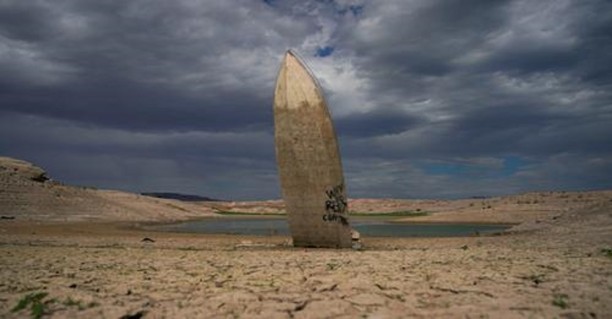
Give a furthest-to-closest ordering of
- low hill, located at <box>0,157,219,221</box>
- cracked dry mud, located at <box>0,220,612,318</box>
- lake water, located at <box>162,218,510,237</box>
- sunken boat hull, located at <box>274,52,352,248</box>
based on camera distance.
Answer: low hill, located at <box>0,157,219,221</box>, lake water, located at <box>162,218,510,237</box>, sunken boat hull, located at <box>274,52,352,248</box>, cracked dry mud, located at <box>0,220,612,318</box>

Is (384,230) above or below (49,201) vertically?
below

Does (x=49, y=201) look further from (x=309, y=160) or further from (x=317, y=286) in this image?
(x=317, y=286)

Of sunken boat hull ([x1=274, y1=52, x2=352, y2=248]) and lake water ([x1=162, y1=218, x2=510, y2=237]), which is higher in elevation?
sunken boat hull ([x1=274, y1=52, x2=352, y2=248])

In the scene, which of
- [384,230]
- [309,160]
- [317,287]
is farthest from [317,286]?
[384,230]

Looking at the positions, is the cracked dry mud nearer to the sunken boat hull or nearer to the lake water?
the sunken boat hull

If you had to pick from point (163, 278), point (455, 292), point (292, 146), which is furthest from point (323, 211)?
point (455, 292)

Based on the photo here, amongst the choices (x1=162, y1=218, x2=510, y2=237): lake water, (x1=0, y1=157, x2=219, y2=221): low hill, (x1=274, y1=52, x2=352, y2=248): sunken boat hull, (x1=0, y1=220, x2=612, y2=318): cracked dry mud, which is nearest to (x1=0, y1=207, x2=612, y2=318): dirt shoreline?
(x1=0, y1=220, x2=612, y2=318): cracked dry mud

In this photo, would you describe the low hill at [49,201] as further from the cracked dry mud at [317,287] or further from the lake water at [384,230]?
the cracked dry mud at [317,287]

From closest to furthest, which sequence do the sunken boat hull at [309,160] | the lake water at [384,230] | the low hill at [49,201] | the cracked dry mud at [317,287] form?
1. the cracked dry mud at [317,287]
2. the sunken boat hull at [309,160]
3. the lake water at [384,230]
4. the low hill at [49,201]

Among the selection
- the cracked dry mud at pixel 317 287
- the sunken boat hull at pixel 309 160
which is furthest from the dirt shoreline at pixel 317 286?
the sunken boat hull at pixel 309 160

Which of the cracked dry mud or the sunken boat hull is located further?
the sunken boat hull

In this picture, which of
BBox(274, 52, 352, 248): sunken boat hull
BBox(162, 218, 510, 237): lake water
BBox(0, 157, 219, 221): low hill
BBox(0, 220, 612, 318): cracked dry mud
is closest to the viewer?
BBox(0, 220, 612, 318): cracked dry mud

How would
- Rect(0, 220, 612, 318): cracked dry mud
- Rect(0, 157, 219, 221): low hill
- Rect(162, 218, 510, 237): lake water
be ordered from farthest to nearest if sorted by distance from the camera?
Rect(0, 157, 219, 221): low hill, Rect(162, 218, 510, 237): lake water, Rect(0, 220, 612, 318): cracked dry mud

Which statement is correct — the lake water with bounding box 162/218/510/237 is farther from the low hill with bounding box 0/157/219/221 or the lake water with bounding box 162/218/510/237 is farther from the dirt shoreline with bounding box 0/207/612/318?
the dirt shoreline with bounding box 0/207/612/318
